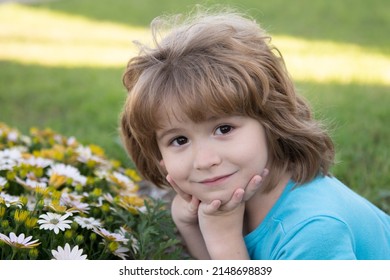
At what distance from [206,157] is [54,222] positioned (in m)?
0.57

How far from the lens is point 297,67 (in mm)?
6488

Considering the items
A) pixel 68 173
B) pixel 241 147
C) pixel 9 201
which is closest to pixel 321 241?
pixel 241 147

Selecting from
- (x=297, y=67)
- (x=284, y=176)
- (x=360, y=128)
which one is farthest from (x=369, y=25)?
(x=284, y=176)

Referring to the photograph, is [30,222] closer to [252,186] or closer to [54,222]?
[54,222]

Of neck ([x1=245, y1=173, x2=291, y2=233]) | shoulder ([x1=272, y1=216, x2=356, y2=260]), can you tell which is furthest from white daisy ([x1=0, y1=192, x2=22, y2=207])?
shoulder ([x1=272, y1=216, x2=356, y2=260])

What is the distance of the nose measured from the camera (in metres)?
2.02

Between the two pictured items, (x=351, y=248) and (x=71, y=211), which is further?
(x=71, y=211)

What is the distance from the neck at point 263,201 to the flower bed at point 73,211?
0.32 metres

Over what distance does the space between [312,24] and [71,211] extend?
754 cm

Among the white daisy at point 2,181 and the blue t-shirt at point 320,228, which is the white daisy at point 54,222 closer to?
the white daisy at point 2,181

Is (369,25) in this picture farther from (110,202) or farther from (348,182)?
(110,202)

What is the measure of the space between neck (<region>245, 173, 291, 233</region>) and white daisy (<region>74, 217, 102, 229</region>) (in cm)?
57

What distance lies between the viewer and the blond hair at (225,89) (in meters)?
2.06

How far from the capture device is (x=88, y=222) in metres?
2.24
